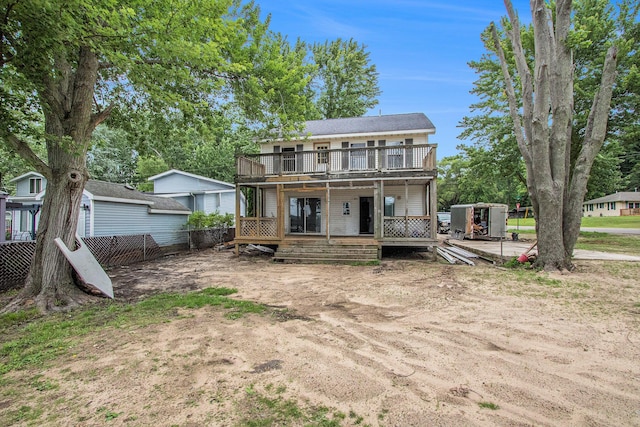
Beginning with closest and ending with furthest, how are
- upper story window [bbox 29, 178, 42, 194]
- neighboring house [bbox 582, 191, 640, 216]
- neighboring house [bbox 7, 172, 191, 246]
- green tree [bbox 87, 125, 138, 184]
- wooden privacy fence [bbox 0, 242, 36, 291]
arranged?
wooden privacy fence [bbox 0, 242, 36, 291] → neighboring house [bbox 7, 172, 191, 246] → upper story window [bbox 29, 178, 42, 194] → green tree [bbox 87, 125, 138, 184] → neighboring house [bbox 582, 191, 640, 216]

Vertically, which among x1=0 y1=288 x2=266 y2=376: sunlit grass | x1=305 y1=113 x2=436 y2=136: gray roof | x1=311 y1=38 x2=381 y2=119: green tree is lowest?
x1=0 y1=288 x2=266 y2=376: sunlit grass

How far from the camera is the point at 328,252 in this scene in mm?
12609

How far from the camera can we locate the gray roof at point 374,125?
15438 millimetres

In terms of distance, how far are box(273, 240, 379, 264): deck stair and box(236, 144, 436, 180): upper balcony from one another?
3130 millimetres

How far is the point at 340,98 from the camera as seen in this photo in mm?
34219

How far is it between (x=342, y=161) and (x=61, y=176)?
407 inches

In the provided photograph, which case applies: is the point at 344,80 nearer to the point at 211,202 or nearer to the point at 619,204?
the point at 211,202

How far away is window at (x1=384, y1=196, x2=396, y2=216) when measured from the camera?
15.4 m

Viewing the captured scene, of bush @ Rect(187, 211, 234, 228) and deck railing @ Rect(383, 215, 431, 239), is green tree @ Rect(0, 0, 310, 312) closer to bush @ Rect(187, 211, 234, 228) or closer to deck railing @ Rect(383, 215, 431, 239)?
deck railing @ Rect(383, 215, 431, 239)

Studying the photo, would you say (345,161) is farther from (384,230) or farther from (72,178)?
(72,178)

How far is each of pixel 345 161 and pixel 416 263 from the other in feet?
18.5

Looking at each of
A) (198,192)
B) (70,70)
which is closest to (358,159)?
(70,70)

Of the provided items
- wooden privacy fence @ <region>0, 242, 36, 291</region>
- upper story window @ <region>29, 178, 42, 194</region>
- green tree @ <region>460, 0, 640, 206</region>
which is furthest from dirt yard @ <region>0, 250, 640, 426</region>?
upper story window @ <region>29, 178, 42, 194</region>

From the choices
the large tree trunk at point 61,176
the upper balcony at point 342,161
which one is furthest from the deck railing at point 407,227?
the large tree trunk at point 61,176
